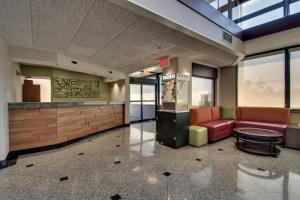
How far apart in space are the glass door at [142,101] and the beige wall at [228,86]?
395 centimetres

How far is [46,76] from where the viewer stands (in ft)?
18.1

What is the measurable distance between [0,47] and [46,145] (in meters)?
2.45

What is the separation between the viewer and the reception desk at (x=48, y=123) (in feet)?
10.8

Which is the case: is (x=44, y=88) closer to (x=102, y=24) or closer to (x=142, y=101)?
(x=142, y=101)

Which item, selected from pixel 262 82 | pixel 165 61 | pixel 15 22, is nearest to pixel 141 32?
pixel 165 61

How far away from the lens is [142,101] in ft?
27.4

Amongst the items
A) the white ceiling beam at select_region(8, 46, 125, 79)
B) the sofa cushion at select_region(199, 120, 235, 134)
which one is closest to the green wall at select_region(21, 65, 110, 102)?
the white ceiling beam at select_region(8, 46, 125, 79)

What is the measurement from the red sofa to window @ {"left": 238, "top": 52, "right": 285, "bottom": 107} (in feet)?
1.67

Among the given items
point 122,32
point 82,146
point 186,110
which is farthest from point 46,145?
point 186,110

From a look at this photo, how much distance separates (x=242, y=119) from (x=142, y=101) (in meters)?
5.07

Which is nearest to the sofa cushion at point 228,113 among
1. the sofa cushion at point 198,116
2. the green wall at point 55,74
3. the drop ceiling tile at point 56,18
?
the sofa cushion at point 198,116

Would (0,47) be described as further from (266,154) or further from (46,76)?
(266,154)

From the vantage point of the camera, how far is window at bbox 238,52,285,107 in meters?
4.86

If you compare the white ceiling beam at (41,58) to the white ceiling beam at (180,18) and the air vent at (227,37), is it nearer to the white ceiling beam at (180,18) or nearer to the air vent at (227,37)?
the white ceiling beam at (180,18)
